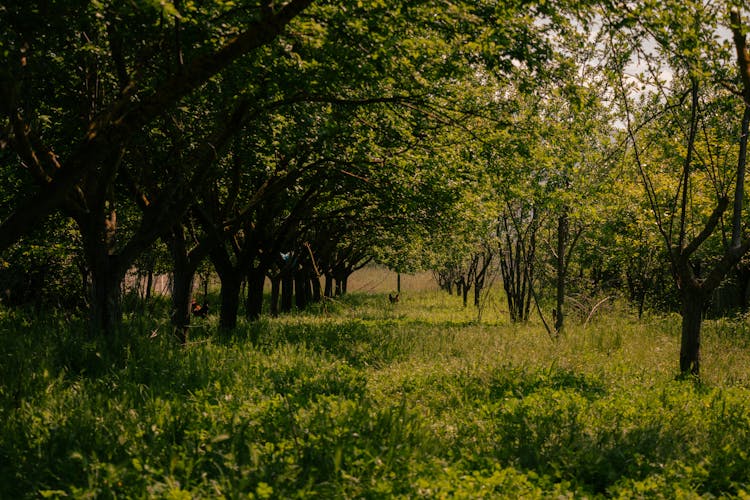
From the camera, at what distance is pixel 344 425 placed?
537cm

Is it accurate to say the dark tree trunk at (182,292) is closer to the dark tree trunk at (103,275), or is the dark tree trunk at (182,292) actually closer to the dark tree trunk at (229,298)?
the dark tree trunk at (229,298)

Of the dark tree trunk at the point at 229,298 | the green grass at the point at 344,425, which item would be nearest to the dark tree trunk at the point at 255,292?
the dark tree trunk at the point at 229,298

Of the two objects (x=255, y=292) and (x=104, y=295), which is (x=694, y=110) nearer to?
(x=104, y=295)

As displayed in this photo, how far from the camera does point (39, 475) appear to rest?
13.6ft

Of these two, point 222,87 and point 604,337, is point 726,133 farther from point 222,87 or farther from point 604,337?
point 222,87

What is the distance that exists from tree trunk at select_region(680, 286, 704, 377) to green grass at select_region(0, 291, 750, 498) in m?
0.32

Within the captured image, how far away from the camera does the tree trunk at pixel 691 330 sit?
8352 millimetres

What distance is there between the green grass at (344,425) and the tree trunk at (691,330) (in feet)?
1.03

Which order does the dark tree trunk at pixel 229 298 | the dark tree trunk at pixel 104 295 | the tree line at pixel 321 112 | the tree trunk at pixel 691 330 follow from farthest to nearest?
the dark tree trunk at pixel 229 298
the dark tree trunk at pixel 104 295
the tree trunk at pixel 691 330
the tree line at pixel 321 112

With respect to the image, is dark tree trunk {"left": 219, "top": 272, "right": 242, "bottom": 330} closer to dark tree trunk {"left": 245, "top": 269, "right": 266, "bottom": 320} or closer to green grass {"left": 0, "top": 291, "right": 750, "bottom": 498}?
dark tree trunk {"left": 245, "top": 269, "right": 266, "bottom": 320}

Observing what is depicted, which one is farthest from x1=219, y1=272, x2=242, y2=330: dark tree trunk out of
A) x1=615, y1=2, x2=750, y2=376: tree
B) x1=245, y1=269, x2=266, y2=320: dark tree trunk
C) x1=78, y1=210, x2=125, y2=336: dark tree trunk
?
x1=615, y1=2, x2=750, y2=376: tree

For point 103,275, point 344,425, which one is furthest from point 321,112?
point 344,425

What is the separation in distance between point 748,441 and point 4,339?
31.4 feet

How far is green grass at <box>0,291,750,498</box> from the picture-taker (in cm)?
429
